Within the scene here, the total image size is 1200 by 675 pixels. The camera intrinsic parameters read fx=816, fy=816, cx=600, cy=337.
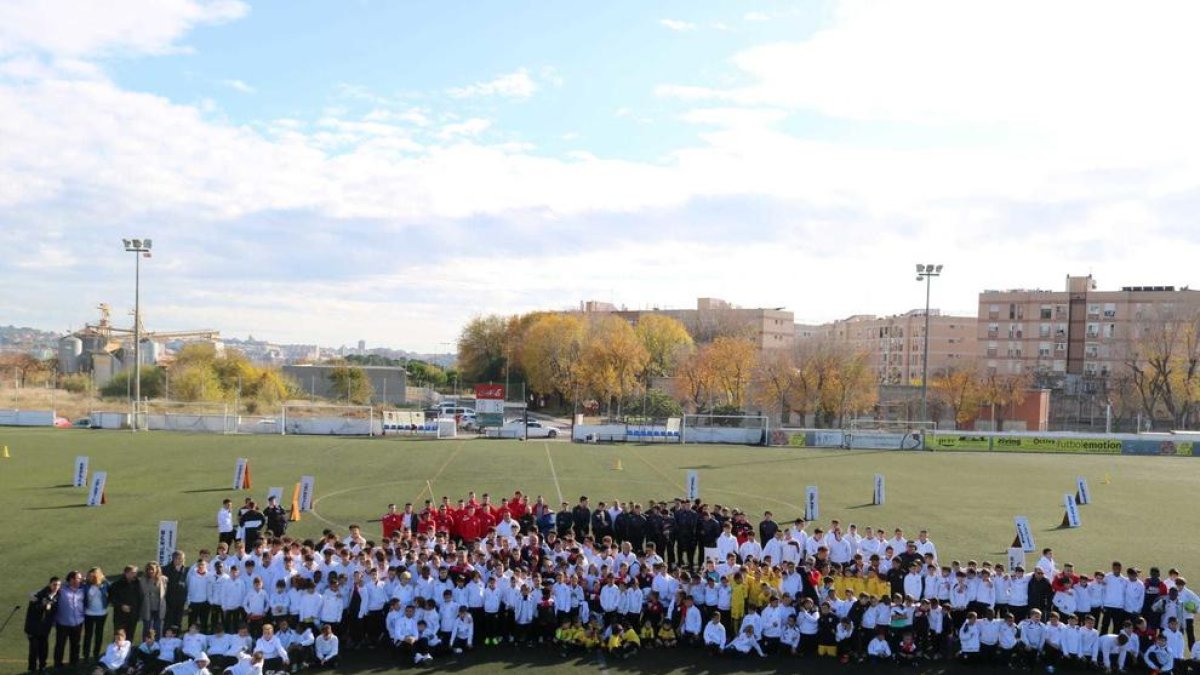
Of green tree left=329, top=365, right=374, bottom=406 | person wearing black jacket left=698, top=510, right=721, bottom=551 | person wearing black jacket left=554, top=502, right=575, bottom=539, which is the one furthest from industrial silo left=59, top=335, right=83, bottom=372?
person wearing black jacket left=698, top=510, right=721, bottom=551

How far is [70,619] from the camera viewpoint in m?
11.7

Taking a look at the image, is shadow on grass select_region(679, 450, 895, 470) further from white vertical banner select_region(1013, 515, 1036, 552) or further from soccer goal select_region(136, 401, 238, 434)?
soccer goal select_region(136, 401, 238, 434)

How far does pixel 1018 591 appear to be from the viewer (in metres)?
13.8

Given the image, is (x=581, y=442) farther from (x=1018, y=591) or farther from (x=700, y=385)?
(x=1018, y=591)

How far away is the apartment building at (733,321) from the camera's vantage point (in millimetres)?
96812

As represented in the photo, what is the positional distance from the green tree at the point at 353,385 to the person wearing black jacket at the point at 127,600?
59.0m

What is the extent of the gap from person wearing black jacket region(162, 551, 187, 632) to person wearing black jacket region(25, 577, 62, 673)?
1.56 metres

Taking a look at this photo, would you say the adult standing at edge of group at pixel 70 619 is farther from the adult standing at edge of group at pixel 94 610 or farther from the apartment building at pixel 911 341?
the apartment building at pixel 911 341

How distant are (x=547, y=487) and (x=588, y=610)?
614 inches

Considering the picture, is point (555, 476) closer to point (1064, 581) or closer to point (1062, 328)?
point (1064, 581)

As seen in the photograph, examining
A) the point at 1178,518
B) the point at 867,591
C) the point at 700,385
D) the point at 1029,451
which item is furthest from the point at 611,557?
the point at 700,385

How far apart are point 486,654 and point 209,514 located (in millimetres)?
13477

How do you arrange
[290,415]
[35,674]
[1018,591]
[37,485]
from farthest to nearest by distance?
[290,415]
[37,485]
[1018,591]
[35,674]

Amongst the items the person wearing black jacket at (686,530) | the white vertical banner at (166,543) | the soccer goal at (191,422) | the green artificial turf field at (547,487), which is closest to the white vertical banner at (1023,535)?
the green artificial turf field at (547,487)
